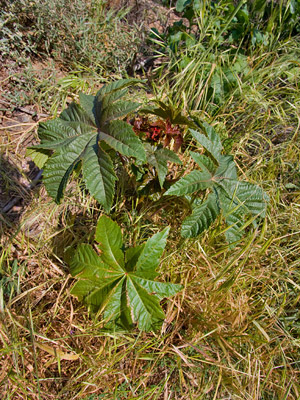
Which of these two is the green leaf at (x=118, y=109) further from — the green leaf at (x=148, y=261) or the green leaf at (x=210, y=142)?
the green leaf at (x=148, y=261)

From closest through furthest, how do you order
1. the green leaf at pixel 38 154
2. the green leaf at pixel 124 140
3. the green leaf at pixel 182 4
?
1. the green leaf at pixel 124 140
2. the green leaf at pixel 38 154
3. the green leaf at pixel 182 4

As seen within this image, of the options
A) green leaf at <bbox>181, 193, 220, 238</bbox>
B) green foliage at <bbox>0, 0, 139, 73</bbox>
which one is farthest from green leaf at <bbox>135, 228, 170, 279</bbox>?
green foliage at <bbox>0, 0, 139, 73</bbox>

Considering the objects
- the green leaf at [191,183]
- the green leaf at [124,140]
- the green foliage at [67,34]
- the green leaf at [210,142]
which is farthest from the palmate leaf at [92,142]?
the green foliage at [67,34]

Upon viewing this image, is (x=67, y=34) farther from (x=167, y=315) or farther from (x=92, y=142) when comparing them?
(x=167, y=315)

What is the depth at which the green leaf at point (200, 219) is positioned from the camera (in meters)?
1.36

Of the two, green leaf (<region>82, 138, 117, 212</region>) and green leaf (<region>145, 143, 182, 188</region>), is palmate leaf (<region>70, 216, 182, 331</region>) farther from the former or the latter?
green leaf (<region>145, 143, 182, 188</region>)

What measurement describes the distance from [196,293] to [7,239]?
3.62ft

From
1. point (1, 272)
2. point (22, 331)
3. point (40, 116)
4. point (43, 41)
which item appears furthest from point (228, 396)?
point (43, 41)

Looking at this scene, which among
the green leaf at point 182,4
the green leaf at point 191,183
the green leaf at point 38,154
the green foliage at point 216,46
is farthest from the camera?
the green leaf at point 182,4

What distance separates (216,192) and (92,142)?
0.60 m

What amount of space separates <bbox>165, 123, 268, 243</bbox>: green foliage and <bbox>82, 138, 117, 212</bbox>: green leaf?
0.26 meters

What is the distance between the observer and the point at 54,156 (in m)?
1.23

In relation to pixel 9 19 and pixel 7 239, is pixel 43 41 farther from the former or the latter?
pixel 7 239

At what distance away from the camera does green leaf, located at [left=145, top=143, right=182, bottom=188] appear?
4.41ft
